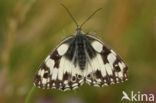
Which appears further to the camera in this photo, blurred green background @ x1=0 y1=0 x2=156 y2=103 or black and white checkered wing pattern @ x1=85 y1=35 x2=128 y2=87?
blurred green background @ x1=0 y1=0 x2=156 y2=103

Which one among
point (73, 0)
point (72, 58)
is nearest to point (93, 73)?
point (72, 58)

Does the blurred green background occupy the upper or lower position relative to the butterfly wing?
upper

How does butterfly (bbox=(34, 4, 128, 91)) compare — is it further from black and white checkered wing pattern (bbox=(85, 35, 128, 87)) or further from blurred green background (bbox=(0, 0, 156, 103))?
blurred green background (bbox=(0, 0, 156, 103))

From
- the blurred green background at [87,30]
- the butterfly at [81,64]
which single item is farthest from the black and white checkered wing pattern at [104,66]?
the blurred green background at [87,30]

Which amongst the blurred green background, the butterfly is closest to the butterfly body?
the butterfly

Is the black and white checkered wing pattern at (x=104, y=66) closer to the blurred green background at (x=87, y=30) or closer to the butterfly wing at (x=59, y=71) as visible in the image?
the butterfly wing at (x=59, y=71)

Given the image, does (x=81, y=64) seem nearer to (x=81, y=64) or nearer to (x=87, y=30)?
(x=81, y=64)

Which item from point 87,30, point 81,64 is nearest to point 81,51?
point 81,64

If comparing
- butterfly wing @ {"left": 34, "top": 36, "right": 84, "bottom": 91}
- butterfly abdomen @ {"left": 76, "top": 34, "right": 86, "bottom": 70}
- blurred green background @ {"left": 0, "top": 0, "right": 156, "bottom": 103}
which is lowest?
butterfly wing @ {"left": 34, "top": 36, "right": 84, "bottom": 91}
